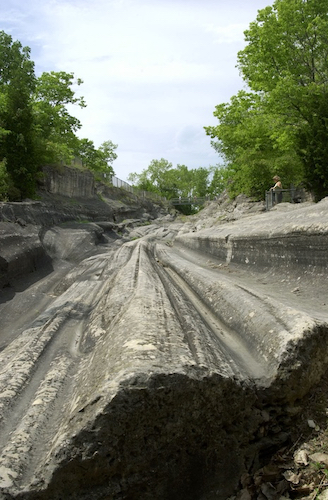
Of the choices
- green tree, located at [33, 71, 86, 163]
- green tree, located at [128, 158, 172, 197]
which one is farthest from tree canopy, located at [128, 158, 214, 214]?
green tree, located at [33, 71, 86, 163]

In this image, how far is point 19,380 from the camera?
305cm

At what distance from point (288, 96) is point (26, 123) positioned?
10.8 m

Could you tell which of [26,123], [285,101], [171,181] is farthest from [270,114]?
[171,181]

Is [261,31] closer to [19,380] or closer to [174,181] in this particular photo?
[19,380]

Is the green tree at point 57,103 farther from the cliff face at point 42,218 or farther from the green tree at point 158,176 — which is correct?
the green tree at point 158,176

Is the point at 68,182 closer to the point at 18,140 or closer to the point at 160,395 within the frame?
the point at 18,140

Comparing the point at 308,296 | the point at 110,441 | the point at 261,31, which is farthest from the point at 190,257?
the point at 261,31

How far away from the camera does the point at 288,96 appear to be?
16.2m

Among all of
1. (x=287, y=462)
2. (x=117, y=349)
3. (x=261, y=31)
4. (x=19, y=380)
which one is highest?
(x=261, y=31)

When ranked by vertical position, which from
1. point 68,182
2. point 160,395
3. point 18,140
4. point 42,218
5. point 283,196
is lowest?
point 160,395

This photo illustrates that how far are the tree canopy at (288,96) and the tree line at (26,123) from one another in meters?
9.92

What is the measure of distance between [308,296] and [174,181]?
74781 mm

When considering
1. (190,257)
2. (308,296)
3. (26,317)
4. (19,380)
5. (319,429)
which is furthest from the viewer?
(190,257)

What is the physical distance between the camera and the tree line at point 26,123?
16.1m
